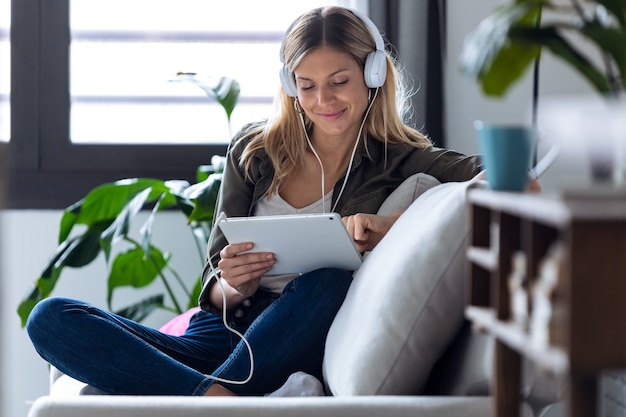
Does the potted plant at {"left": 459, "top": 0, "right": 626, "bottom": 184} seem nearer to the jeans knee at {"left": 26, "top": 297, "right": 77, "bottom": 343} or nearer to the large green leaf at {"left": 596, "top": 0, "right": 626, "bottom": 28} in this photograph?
the large green leaf at {"left": 596, "top": 0, "right": 626, "bottom": 28}

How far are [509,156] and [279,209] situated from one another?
3.27 ft

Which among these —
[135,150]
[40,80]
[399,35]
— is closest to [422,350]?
[399,35]

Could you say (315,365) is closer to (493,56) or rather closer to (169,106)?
(493,56)

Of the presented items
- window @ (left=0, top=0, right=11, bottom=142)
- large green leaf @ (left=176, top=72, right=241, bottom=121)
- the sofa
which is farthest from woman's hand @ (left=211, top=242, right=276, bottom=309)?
window @ (left=0, top=0, right=11, bottom=142)

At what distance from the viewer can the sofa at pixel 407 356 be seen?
1111 millimetres

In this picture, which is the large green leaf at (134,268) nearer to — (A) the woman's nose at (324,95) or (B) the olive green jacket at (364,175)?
(B) the olive green jacket at (364,175)

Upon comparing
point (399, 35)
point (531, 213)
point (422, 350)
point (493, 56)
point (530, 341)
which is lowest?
point (422, 350)

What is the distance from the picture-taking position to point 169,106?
2855 millimetres

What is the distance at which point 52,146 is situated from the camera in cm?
277

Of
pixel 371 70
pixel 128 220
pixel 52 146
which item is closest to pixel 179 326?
pixel 128 220

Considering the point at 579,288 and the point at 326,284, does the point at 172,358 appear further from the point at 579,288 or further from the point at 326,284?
the point at 579,288

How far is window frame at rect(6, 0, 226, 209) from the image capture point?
2.74m

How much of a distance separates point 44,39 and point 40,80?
5.0 inches

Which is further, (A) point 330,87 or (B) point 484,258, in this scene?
(A) point 330,87
